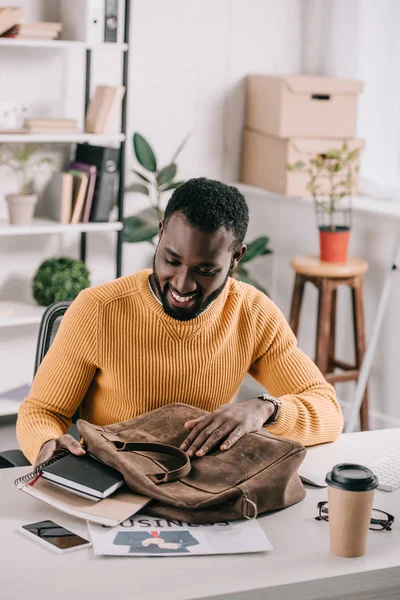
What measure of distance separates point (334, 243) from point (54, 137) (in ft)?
3.75

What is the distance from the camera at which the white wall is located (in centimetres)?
383

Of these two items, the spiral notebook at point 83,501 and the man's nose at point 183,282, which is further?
the man's nose at point 183,282

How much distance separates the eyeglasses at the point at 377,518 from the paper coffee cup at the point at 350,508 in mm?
113

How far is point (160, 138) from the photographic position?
413 cm

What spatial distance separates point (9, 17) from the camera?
3385 millimetres

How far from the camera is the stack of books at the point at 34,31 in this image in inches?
136

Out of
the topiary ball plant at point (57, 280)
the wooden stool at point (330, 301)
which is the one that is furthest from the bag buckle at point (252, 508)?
the topiary ball plant at point (57, 280)

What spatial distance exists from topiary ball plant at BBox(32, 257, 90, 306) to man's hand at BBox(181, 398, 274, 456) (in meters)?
2.16

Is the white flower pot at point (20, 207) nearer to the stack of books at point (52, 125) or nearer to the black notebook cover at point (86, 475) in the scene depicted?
the stack of books at point (52, 125)

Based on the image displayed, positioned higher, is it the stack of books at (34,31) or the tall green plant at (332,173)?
the stack of books at (34,31)

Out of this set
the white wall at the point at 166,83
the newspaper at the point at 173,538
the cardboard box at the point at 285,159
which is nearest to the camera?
the newspaper at the point at 173,538

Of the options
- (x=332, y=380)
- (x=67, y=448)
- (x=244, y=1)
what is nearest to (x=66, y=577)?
(x=67, y=448)

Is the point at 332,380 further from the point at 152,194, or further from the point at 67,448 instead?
the point at 67,448

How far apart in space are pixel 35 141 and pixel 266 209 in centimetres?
114
